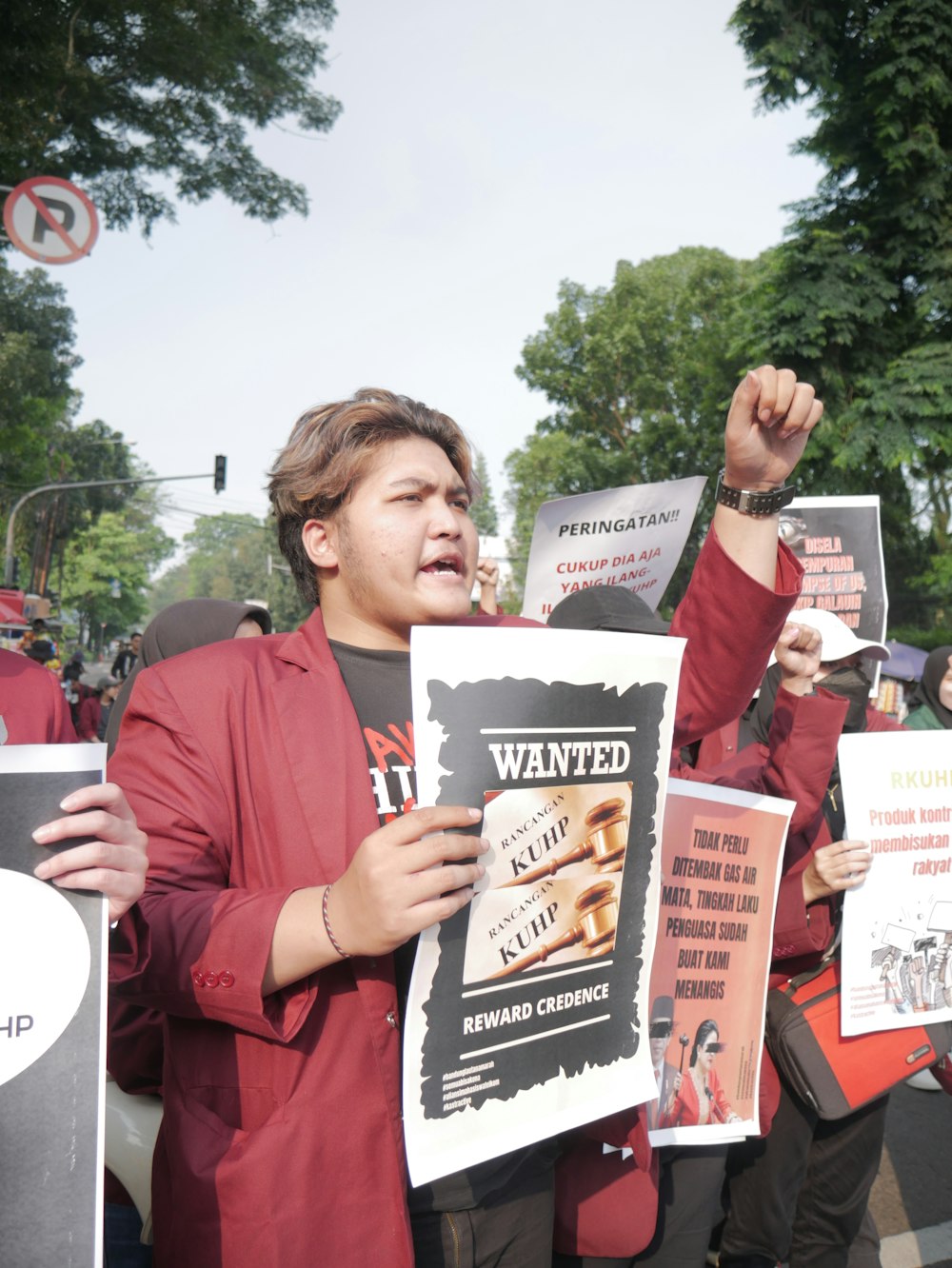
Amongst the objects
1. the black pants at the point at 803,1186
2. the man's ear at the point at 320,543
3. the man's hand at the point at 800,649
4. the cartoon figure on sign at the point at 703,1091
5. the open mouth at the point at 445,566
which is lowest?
the black pants at the point at 803,1186

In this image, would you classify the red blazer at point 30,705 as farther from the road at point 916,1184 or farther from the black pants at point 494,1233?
the road at point 916,1184

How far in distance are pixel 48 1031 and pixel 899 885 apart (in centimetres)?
205

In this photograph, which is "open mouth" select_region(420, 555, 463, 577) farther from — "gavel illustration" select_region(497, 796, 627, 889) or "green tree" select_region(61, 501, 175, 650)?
"green tree" select_region(61, 501, 175, 650)

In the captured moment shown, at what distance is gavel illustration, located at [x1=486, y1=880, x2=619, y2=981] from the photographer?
1499mm

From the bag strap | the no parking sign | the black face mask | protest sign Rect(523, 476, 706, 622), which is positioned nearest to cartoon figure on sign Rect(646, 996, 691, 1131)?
the bag strap

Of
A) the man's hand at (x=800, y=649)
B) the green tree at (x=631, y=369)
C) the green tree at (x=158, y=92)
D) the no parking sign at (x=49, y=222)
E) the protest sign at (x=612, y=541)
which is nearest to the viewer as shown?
the man's hand at (x=800, y=649)

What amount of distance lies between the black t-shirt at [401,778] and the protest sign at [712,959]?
1.55ft

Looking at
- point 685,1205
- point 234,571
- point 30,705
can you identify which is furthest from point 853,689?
point 234,571

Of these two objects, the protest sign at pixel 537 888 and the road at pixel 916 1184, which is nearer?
the protest sign at pixel 537 888

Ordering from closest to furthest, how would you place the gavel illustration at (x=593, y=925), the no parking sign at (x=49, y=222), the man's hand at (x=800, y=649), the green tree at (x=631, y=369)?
the gavel illustration at (x=593, y=925) < the man's hand at (x=800, y=649) < the no parking sign at (x=49, y=222) < the green tree at (x=631, y=369)

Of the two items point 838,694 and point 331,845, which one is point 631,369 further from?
point 331,845

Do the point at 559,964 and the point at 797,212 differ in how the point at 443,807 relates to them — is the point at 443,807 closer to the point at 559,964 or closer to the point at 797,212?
the point at 559,964

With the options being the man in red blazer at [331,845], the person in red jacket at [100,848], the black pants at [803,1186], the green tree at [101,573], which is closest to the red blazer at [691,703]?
the man in red blazer at [331,845]

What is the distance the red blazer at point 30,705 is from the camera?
1.46 meters
